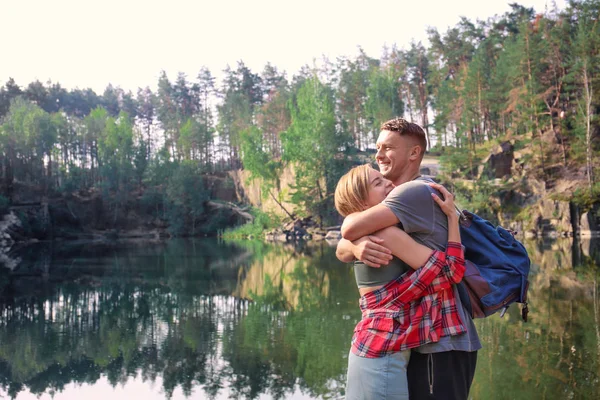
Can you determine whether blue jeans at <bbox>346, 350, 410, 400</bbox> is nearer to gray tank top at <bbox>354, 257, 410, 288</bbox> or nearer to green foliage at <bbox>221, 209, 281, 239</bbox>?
gray tank top at <bbox>354, 257, 410, 288</bbox>

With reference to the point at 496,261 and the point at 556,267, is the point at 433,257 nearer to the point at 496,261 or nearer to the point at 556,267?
the point at 496,261

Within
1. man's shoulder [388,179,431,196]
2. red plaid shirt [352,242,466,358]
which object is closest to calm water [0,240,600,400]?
red plaid shirt [352,242,466,358]

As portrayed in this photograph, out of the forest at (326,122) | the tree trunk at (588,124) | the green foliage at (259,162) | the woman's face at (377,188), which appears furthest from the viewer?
the green foliage at (259,162)

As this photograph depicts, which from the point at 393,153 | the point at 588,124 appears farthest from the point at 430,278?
the point at 588,124

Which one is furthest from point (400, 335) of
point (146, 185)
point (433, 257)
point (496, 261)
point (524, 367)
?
point (146, 185)

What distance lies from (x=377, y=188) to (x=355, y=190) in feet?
0.28

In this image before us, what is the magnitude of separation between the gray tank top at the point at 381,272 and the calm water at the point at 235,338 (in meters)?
3.48

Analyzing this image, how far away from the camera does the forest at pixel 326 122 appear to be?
32.6 metres

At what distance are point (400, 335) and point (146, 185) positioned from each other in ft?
160

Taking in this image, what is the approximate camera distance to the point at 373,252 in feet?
7.51

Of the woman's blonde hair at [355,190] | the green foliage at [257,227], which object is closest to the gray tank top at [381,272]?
the woman's blonde hair at [355,190]

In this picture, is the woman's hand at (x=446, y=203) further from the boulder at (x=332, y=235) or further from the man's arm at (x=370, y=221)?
the boulder at (x=332, y=235)

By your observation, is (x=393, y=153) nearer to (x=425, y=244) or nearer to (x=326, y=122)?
(x=425, y=244)

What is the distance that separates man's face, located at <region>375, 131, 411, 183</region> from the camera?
8.41 ft
